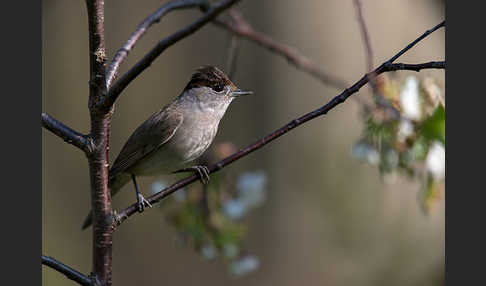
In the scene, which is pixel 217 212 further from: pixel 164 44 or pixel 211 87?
pixel 164 44

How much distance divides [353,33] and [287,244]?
2.12 m

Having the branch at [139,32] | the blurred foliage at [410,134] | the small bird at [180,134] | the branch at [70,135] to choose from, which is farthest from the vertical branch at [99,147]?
the blurred foliage at [410,134]

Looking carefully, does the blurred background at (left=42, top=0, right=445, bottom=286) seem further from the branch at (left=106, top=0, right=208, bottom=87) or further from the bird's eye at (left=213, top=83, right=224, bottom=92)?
the branch at (left=106, top=0, right=208, bottom=87)

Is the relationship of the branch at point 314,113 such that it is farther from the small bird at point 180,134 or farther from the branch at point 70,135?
the small bird at point 180,134

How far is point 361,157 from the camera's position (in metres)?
2.65

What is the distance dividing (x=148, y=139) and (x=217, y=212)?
1.80ft

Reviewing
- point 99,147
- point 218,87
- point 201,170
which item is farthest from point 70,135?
point 218,87

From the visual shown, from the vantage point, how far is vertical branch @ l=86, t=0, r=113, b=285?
4.91 feet

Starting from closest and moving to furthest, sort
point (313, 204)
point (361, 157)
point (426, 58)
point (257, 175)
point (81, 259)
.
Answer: point (361, 157) → point (257, 175) → point (426, 58) → point (81, 259) → point (313, 204)

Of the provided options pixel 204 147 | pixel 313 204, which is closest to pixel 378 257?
pixel 313 204

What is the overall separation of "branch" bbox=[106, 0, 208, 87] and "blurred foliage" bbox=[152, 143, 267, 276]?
100 centimetres

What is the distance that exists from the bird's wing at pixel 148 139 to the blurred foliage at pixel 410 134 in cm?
101

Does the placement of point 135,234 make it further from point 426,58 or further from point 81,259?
point 426,58

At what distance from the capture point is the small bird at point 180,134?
8.98 ft
